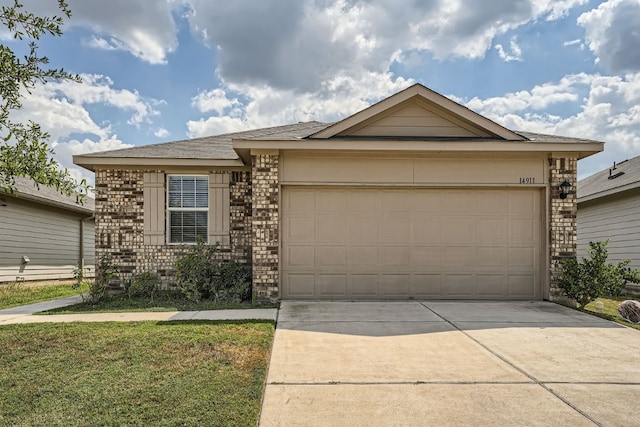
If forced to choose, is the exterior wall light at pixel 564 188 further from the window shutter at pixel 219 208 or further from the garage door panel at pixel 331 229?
the window shutter at pixel 219 208

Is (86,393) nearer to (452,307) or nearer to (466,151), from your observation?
(452,307)

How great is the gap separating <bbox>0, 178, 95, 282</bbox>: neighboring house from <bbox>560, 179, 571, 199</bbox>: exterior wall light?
433 inches

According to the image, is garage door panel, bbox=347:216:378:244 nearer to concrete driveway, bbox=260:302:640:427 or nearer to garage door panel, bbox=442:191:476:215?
garage door panel, bbox=442:191:476:215

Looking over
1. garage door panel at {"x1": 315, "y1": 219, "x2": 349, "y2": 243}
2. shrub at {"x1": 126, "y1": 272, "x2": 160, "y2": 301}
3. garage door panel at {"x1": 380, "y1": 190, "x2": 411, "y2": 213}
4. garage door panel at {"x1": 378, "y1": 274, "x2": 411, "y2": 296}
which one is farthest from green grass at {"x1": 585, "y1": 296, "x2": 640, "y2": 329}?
shrub at {"x1": 126, "y1": 272, "x2": 160, "y2": 301}

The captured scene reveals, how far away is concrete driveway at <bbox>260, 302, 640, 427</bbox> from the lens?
3.55 metres

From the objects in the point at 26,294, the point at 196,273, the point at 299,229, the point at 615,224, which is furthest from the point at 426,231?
the point at 26,294

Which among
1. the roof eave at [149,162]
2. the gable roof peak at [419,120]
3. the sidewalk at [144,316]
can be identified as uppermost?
the gable roof peak at [419,120]

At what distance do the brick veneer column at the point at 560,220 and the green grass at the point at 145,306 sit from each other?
18.3 feet

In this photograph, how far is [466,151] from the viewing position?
866 cm

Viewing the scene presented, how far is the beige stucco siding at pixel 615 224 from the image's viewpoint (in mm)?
11766

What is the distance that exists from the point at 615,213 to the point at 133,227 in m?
13.2

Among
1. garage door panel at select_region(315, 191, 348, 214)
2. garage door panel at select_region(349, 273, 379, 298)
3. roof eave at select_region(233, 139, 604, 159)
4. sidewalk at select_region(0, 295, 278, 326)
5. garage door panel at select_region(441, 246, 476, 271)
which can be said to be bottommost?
sidewalk at select_region(0, 295, 278, 326)

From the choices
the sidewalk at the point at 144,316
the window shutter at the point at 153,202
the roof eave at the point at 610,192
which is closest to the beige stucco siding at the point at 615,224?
the roof eave at the point at 610,192

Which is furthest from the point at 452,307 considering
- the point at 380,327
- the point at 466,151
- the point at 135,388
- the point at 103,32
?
the point at 103,32
